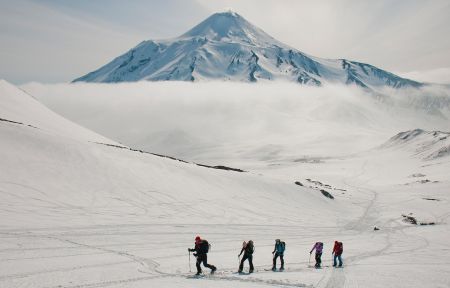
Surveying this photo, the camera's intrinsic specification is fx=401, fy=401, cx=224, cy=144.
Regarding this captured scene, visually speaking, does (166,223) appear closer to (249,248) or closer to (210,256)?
(210,256)

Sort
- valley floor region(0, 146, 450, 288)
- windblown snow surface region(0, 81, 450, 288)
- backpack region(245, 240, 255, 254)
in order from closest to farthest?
valley floor region(0, 146, 450, 288), windblown snow surface region(0, 81, 450, 288), backpack region(245, 240, 255, 254)

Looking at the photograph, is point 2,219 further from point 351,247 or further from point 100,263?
point 351,247

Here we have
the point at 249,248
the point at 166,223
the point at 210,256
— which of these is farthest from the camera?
A: the point at 166,223

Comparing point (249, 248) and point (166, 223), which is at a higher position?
point (166, 223)

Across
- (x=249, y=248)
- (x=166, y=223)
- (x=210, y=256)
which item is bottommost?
(x=210, y=256)

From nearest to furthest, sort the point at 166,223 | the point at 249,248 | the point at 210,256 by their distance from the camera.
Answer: the point at 249,248 → the point at 210,256 → the point at 166,223

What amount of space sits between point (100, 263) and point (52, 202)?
878 inches

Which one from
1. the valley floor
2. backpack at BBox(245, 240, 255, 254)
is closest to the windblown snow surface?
the valley floor

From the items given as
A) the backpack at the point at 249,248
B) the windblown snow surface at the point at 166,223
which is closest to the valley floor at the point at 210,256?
the windblown snow surface at the point at 166,223

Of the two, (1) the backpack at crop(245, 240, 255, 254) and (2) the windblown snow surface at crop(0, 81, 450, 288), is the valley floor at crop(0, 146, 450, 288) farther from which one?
(1) the backpack at crop(245, 240, 255, 254)

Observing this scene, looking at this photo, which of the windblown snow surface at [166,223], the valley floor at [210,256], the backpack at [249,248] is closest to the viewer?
the valley floor at [210,256]

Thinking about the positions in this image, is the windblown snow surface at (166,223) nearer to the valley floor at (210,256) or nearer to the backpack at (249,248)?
the valley floor at (210,256)

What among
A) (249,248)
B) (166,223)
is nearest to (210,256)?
(249,248)

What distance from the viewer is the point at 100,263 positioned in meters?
23.4
